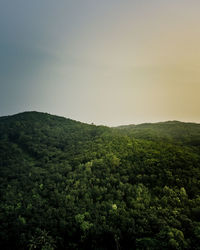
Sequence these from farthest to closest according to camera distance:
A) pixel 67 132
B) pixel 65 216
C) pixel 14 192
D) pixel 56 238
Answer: pixel 67 132, pixel 14 192, pixel 65 216, pixel 56 238

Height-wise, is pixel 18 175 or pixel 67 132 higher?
pixel 67 132

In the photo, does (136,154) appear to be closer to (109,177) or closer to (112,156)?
(112,156)

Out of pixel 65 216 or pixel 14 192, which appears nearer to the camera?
pixel 65 216

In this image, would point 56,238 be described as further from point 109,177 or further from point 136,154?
point 136,154

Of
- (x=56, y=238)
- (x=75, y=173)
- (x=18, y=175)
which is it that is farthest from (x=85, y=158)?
(x=56, y=238)

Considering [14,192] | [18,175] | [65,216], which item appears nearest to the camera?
[65,216]

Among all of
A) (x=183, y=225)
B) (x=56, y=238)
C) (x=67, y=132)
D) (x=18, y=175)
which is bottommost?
(x=56, y=238)

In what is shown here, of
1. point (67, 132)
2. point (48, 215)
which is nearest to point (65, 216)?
point (48, 215)
